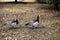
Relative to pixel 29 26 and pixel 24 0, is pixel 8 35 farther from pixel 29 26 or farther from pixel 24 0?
pixel 24 0

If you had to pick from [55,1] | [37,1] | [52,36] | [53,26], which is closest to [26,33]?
[52,36]

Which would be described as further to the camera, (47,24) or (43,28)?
(47,24)

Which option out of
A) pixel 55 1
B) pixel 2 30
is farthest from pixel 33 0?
pixel 2 30

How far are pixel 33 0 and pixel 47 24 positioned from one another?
1029 cm

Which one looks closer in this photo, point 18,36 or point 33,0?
point 18,36

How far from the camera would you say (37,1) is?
1997 cm

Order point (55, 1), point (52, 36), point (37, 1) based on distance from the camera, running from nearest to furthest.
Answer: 1. point (52, 36)
2. point (55, 1)
3. point (37, 1)

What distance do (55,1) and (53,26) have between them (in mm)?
6183

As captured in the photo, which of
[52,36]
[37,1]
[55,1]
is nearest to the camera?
[52,36]

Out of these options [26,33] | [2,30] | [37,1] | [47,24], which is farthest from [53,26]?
[37,1]

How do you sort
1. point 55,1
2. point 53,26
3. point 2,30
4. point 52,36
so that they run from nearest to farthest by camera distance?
1. point 52,36
2. point 2,30
3. point 53,26
4. point 55,1

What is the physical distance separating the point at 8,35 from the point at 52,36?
1.65 meters

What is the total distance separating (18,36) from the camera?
8070mm

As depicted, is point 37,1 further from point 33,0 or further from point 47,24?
point 47,24
